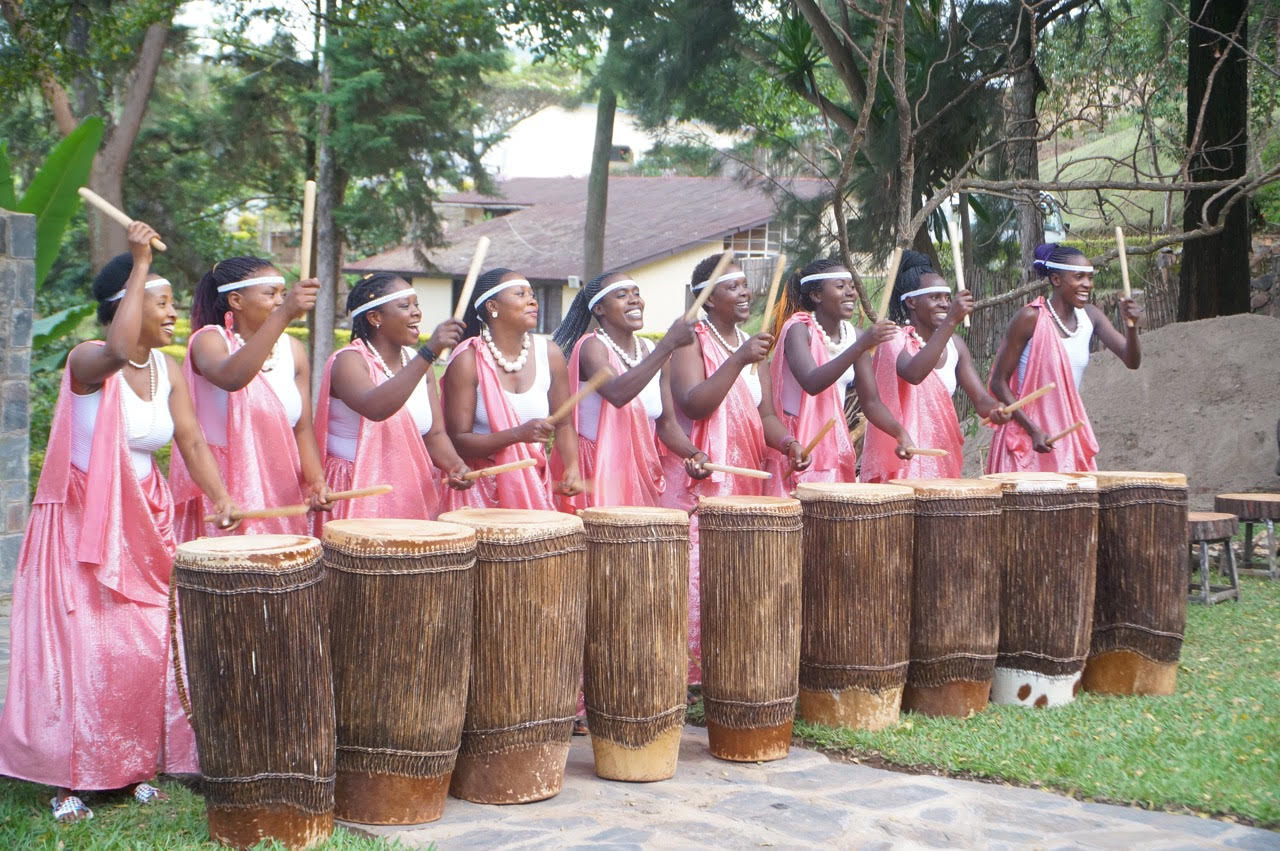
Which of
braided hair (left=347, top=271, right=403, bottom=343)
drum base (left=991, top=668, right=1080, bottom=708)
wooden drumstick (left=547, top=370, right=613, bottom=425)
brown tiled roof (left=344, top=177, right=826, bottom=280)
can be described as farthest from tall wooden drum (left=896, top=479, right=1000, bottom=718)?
brown tiled roof (left=344, top=177, right=826, bottom=280)

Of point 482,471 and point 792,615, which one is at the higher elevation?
point 482,471

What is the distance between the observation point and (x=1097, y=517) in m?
5.95

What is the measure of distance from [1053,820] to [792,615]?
3.79ft

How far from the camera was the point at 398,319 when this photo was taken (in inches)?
201

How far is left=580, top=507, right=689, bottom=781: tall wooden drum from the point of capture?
471 cm

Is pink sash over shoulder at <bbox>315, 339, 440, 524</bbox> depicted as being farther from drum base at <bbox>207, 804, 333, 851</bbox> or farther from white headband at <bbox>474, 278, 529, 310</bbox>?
drum base at <bbox>207, 804, 333, 851</bbox>

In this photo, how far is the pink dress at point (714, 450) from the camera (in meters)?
5.91

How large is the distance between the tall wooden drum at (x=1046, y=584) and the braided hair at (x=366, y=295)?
8.64 ft

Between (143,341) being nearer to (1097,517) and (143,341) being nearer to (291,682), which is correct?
(291,682)

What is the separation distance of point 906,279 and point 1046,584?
1.88 meters

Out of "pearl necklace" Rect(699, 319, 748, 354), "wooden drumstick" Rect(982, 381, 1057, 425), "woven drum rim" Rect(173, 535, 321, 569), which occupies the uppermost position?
"pearl necklace" Rect(699, 319, 748, 354)

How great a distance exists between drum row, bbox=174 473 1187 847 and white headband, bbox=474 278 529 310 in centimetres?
110

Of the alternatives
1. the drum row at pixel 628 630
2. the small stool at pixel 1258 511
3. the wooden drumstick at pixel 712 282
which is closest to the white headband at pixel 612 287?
the wooden drumstick at pixel 712 282

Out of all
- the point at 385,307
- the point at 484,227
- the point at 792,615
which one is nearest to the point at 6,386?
the point at 385,307
